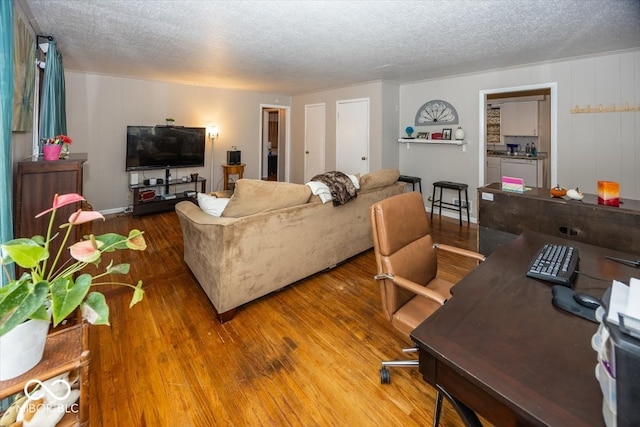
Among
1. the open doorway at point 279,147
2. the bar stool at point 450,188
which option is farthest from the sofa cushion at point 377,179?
the open doorway at point 279,147

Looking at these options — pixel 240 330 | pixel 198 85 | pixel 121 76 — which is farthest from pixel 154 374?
pixel 198 85

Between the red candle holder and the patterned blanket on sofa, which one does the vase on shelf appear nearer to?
the patterned blanket on sofa

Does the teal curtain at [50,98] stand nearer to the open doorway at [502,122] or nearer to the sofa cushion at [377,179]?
→ the sofa cushion at [377,179]

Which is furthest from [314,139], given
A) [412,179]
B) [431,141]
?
[431,141]

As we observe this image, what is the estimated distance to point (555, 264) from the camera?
129 cm

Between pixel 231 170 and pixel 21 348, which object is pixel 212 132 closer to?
pixel 231 170

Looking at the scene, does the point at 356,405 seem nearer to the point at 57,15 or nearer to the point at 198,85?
the point at 57,15

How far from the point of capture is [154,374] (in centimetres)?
174

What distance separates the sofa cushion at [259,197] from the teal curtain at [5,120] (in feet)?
3.75

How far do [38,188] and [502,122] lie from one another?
24.5 feet

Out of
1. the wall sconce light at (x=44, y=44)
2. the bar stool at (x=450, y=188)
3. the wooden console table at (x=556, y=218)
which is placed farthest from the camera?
the bar stool at (x=450, y=188)

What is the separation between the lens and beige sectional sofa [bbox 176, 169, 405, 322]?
219cm

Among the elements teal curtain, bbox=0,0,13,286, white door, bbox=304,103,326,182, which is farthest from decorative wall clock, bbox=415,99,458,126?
teal curtain, bbox=0,0,13,286

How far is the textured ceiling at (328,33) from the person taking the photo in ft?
7.91
